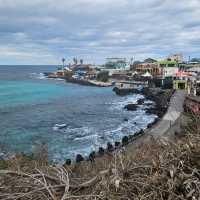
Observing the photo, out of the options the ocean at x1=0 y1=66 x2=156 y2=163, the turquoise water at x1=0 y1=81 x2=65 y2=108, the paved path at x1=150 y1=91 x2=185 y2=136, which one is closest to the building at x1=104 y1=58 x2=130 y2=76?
the turquoise water at x1=0 y1=81 x2=65 y2=108

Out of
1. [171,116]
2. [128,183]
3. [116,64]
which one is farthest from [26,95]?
[128,183]

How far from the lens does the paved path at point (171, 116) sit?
88.8 ft

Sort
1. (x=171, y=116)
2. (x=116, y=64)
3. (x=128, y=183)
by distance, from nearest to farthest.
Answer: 1. (x=128, y=183)
2. (x=171, y=116)
3. (x=116, y=64)

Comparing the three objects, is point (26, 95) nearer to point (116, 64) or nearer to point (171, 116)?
point (171, 116)

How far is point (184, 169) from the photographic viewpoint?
3615mm

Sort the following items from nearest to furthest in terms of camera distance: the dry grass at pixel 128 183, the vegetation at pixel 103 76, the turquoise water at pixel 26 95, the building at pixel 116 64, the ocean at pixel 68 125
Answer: the dry grass at pixel 128 183 → the ocean at pixel 68 125 → the turquoise water at pixel 26 95 → the vegetation at pixel 103 76 → the building at pixel 116 64

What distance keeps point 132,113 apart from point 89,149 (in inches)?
748

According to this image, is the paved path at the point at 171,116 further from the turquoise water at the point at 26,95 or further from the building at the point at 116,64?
the building at the point at 116,64

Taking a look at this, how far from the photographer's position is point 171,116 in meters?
34.2

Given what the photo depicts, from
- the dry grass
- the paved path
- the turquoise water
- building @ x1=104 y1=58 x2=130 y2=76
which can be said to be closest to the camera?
the dry grass

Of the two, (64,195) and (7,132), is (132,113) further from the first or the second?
(64,195)

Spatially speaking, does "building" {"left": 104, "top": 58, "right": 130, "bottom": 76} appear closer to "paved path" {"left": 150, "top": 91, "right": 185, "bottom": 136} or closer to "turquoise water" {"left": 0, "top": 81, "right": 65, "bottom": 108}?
"turquoise water" {"left": 0, "top": 81, "right": 65, "bottom": 108}

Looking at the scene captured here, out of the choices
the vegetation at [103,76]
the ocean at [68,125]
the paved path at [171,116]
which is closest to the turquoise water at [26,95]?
the ocean at [68,125]

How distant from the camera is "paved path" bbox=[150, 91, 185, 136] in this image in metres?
27.1
